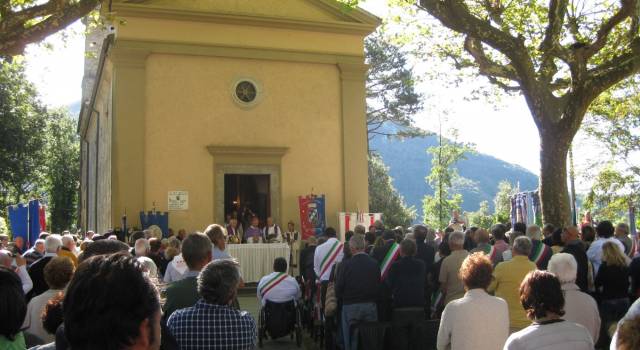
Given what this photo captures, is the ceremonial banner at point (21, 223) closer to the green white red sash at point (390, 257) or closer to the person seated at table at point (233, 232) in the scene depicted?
the person seated at table at point (233, 232)

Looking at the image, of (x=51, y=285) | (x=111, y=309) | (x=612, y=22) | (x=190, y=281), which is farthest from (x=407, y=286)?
(x=612, y=22)

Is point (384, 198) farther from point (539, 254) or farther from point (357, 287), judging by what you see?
point (357, 287)

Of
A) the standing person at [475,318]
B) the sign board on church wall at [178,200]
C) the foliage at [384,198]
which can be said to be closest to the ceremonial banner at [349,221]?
the sign board on church wall at [178,200]

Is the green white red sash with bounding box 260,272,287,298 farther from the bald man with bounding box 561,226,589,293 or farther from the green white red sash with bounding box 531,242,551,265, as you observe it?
the bald man with bounding box 561,226,589,293

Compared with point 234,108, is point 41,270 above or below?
below

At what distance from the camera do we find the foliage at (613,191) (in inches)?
851

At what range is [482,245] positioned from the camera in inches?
333

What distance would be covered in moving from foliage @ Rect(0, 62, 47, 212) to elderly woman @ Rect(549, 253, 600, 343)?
31489 mm

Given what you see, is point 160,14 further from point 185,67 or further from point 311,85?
point 311,85

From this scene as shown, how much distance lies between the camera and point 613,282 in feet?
23.0

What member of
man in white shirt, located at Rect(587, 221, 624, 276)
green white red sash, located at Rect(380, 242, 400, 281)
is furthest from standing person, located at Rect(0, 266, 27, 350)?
man in white shirt, located at Rect(587, 221, 624, 276)

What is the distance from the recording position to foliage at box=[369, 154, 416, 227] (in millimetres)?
44469

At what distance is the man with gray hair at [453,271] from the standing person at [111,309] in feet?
19.1

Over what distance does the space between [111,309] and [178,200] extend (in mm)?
16341
